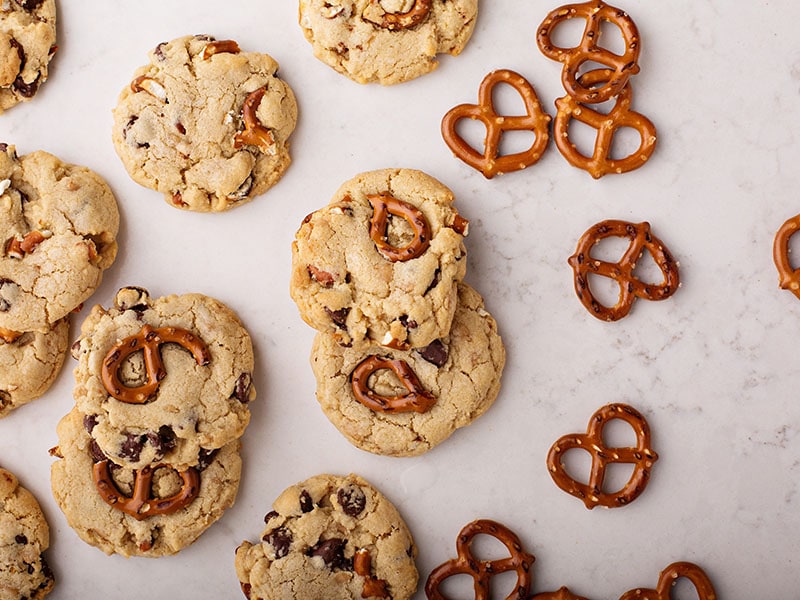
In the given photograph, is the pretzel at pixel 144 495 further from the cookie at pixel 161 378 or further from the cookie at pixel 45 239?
the cookie at pixel 45 239

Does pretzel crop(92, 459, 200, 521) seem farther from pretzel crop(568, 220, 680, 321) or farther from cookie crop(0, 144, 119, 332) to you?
pretzel crop(568, 220, 680, 321)

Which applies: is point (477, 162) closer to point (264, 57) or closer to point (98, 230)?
point (264, 57)

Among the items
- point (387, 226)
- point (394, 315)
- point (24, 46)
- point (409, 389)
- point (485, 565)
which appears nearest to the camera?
point (394, 315)

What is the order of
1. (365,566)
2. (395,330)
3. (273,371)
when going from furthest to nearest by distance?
(273,371) → (365,566) → (395,330)

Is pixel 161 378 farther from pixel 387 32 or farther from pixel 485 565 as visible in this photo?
pixel 387 32

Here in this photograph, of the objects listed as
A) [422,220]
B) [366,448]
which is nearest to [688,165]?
[422,220]

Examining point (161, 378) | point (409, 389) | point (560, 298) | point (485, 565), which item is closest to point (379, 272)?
point (409, 389)
